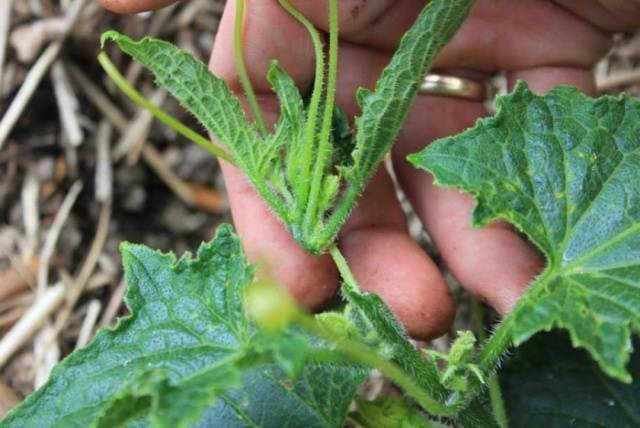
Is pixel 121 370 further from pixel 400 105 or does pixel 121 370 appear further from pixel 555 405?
pixel 555 405

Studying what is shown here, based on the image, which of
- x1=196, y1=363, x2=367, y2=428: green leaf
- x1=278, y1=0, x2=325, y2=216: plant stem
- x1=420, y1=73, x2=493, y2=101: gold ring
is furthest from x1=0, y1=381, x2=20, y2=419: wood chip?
x1=420, y1=73, x2=493, y2=101: gold ring

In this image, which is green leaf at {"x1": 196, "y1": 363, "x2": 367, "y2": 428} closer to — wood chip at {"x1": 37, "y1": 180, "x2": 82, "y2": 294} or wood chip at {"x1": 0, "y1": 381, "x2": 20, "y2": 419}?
wood chip at {"x1": 0, "y1": 381, "x2": 20, "y2": 419}

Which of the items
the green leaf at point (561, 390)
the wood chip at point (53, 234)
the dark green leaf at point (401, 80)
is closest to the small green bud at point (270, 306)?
the dark green leaf at point (401, 80)

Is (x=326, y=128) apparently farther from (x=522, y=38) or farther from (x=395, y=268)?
(x=522, y=38)

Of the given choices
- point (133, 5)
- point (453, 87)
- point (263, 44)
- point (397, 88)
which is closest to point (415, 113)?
point (453, 87)

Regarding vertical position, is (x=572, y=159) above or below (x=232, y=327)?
above

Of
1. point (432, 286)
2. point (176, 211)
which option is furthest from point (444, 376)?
point (176, 211)

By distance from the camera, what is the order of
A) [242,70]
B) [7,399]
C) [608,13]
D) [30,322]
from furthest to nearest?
1. [30,322]
2. [7,399]
3. [608,13]
4. [242,70]
